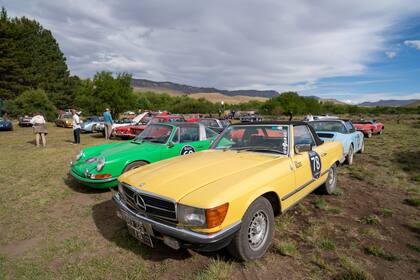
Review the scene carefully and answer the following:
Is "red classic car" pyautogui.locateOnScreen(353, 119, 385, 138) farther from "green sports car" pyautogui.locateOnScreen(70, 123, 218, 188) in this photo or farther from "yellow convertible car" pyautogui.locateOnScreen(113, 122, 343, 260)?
"yellow convertible car" pyautogui.locateOnScreen(113, 122, 343, 260)

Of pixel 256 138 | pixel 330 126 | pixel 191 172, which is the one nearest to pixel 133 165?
pixel 191 172

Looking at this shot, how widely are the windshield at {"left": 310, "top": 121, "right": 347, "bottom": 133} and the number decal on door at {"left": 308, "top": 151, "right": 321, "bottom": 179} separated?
432cm

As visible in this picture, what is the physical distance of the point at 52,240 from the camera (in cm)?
338

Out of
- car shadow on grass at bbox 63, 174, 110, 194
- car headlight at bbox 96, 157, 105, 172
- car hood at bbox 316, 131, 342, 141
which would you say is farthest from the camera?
car hood at bbox 316, 131, 342, 141

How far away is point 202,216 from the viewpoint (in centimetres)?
232

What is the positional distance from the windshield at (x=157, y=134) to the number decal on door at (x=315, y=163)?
123 inches

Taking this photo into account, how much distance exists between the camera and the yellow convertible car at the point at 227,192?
236 cm

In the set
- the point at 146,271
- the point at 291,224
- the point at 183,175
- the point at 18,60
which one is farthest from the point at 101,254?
the point at 18,60

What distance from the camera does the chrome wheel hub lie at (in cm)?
279

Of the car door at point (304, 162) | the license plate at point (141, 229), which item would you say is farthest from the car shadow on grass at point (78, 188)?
the car door at point (304, 162)

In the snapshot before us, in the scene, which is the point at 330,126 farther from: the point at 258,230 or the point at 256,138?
the point at 258,230

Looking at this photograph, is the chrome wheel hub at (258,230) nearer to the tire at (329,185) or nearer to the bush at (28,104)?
the tire at (329,185)

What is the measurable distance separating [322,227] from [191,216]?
236 centimetres

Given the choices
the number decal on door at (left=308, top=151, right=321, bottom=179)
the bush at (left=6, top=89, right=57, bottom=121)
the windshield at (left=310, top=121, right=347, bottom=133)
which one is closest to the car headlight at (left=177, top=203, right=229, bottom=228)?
the number decal on door at (left=308, top=151, right=321, bottom=179)
